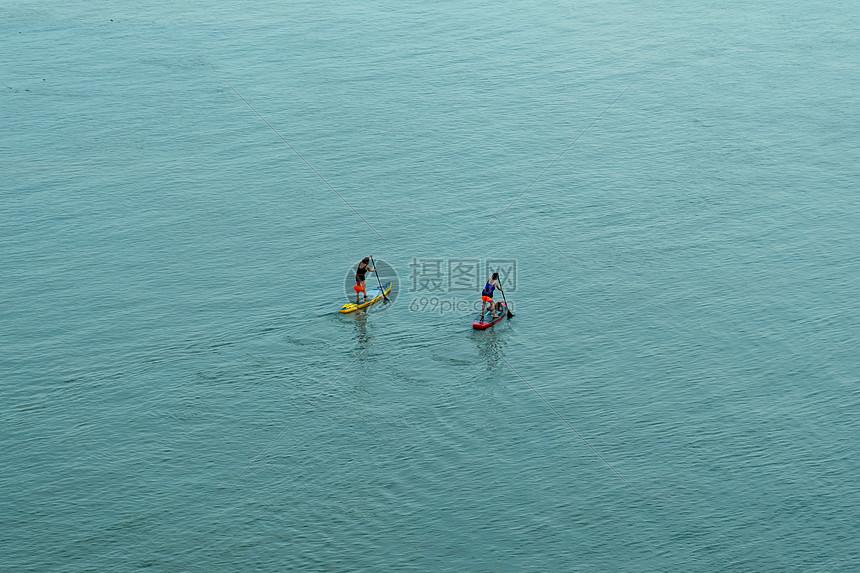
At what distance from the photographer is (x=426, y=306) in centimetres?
6106

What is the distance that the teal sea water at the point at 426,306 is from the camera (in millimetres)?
43219

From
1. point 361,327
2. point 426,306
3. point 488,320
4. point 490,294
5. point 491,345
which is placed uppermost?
point 490,294

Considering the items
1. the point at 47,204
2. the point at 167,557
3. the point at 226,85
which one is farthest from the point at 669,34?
the point at 167,557

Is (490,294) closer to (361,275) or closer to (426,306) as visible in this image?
(426,306)

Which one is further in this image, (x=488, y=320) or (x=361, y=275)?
(x=361, y=275)

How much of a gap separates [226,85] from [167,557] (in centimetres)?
7353

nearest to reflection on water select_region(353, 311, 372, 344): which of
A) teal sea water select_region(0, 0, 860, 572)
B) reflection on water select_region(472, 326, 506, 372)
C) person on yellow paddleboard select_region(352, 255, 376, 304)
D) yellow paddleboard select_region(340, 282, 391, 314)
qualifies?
teal sea water select_region(0, 0, 860, 572)

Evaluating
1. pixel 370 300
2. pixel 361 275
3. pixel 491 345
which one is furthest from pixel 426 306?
pixel 491 345

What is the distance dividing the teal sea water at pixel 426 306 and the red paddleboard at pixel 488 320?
3.62ft

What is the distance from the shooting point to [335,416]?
50.3 m

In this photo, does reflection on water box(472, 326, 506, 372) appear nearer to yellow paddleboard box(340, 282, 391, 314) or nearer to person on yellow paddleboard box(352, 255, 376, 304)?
yellow paddleboard box(340, 282, 391, 314)

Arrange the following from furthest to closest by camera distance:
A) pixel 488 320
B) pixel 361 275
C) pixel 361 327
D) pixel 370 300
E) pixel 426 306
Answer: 1. pixel 426 306
2. pixel 370 300
3. pixel 361 275
4. pixel 488 320
5. pixel 361 327

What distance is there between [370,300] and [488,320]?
319 inches

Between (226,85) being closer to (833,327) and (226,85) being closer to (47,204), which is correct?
(47,204)
